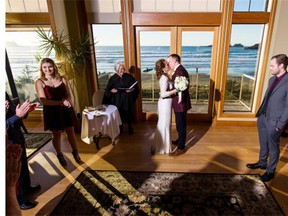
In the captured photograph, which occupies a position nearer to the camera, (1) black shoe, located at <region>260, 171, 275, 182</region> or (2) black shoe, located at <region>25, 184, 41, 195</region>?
(2) black shoe, located at <region>25, 184, 41, 195</region>

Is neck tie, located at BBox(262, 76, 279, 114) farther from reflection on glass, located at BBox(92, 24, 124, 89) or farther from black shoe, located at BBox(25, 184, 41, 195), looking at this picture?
black shoe, located at BBox(25, 184, 41, 195)

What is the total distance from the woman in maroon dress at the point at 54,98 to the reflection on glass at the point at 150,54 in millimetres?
2002

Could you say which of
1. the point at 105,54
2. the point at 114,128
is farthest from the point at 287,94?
the point at 105,54

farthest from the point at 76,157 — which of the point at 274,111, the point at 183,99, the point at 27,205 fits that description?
the point at 274,111

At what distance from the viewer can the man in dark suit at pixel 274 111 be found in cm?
221

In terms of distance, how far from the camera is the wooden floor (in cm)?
253

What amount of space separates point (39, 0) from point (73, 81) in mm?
1674

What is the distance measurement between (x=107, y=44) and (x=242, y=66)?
2.76m

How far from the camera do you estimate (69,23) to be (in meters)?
3.82

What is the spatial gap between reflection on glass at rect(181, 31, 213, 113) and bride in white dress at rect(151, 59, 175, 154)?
144 centimetres

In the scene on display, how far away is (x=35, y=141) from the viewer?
3.79m

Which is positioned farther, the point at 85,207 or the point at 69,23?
the point at 69,23

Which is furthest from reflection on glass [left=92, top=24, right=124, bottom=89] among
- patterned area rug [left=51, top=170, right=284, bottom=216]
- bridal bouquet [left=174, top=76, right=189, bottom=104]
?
patterned area rug [left=51, top=170, right=284, bottom=216]

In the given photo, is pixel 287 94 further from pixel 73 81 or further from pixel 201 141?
pixel 73 81
